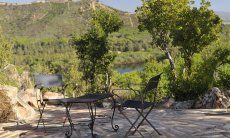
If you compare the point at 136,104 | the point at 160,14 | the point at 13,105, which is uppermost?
the point at 160,14

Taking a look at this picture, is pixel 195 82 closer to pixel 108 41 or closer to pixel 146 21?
pixel 146 21

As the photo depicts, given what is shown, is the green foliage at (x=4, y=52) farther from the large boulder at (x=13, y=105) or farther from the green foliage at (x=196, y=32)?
the large boulder at (x=13, y=105)

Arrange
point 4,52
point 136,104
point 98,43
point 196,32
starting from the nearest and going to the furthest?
point 136,104, point 196,32, point 98,43, point 4,52

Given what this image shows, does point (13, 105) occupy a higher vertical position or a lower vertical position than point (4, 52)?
lower

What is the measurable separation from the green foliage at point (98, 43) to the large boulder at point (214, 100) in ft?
36.4

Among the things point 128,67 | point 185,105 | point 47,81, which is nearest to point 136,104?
point 47,81

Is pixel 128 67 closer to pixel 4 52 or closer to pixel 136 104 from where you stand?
pixel 4 52

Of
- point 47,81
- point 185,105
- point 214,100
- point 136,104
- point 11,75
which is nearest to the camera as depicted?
point 136,104

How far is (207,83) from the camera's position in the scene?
39.2ft

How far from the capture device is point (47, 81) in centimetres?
725

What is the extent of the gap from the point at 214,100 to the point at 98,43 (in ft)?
39.0

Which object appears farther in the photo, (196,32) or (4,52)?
(4,52)

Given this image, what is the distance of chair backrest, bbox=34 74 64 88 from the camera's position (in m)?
7.16

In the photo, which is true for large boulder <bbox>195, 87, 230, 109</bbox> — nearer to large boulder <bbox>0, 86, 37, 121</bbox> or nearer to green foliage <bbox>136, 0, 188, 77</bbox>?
large boulder <bbox>0, 86, 37, 121</bbox>
